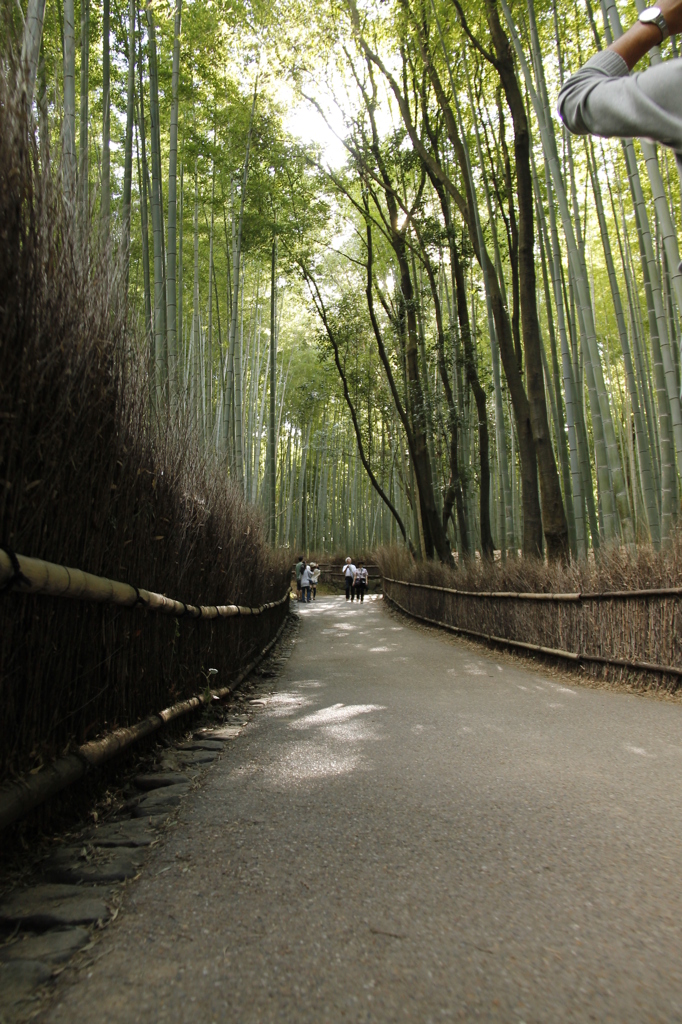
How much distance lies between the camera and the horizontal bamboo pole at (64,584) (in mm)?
1592

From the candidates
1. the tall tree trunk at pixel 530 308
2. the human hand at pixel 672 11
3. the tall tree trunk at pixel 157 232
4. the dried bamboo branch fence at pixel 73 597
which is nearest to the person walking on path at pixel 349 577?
the tall tree trunk at pixel 530 308

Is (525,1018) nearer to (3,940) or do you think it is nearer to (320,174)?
(3,940)

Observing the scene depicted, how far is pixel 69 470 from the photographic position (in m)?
2.07

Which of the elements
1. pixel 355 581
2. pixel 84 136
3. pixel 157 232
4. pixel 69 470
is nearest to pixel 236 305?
pixel 157 232

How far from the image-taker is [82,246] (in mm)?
2174

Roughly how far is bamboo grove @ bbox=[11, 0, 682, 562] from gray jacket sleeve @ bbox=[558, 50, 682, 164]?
1347 millimetres

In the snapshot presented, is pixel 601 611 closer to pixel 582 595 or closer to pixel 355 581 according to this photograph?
pixel 582 595

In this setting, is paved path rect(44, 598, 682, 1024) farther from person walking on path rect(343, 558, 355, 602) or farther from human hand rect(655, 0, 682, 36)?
person walking on path rect(343, 558, 355, 602)

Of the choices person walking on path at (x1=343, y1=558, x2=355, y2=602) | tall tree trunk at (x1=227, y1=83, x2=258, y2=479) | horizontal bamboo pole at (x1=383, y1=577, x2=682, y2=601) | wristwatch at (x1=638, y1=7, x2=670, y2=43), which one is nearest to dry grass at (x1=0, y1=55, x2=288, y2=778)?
wristwatch at (x1=638, y1=7, x2=670, y2=43)

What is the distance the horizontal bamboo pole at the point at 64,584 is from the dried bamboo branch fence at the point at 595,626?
307 cm

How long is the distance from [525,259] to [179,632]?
5.66 metres

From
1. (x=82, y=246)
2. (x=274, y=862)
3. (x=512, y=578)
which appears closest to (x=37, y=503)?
(x=82, y=246)

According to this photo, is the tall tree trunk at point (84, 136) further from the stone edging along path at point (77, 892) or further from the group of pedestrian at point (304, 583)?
the group of pedestrian at point (304, 583)

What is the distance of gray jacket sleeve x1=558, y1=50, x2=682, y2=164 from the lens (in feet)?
4.37
